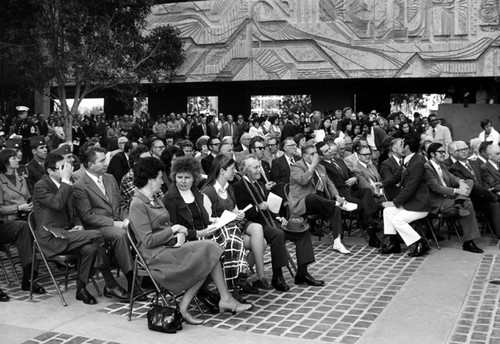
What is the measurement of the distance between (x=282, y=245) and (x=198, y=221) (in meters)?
0.98

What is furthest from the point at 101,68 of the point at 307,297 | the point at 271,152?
the point at 307,297

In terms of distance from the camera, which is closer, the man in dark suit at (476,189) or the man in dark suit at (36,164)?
the man in dark suit at (36,164)

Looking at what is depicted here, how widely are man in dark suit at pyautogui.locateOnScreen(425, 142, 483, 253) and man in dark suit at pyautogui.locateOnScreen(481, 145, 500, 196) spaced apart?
922 mm

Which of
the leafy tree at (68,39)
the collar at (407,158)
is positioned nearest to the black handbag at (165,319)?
the collar at (407,158)

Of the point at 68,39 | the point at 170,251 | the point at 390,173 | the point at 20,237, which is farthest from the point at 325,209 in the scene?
the point at 68,39

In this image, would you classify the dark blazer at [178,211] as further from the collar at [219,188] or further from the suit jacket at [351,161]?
the suit jacket at [351,161]

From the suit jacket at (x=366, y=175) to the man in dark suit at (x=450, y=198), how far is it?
3.78ft

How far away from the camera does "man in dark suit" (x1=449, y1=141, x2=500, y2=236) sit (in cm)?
980

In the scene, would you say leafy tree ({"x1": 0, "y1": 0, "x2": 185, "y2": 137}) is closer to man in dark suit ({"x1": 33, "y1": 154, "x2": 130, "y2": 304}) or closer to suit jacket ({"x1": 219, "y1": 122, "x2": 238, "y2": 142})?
suit jacket ({"x1": 219, "y1": 122, "x2": 238, "y2": 142})

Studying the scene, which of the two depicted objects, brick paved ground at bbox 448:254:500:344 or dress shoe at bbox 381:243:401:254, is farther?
dress shoe at bbox 381:243:401:254

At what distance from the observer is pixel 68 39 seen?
17.8 metres

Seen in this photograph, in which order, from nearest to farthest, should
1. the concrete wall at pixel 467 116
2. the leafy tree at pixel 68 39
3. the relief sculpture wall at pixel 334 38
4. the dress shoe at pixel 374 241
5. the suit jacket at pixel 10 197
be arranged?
the suit jacket at pixel 10 197
the dress shoe at pixel 374 241
the leafy tree at pixel 68 39
the concrete wall at pixel 467 116
the relief sculpture wall at pixel 334 38

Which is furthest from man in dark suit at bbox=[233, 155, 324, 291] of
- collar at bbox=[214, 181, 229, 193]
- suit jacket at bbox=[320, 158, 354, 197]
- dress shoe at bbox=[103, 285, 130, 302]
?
suit jacket at bbox=[320, 158, 354, 197]

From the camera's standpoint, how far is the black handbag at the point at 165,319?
559 centimetres
